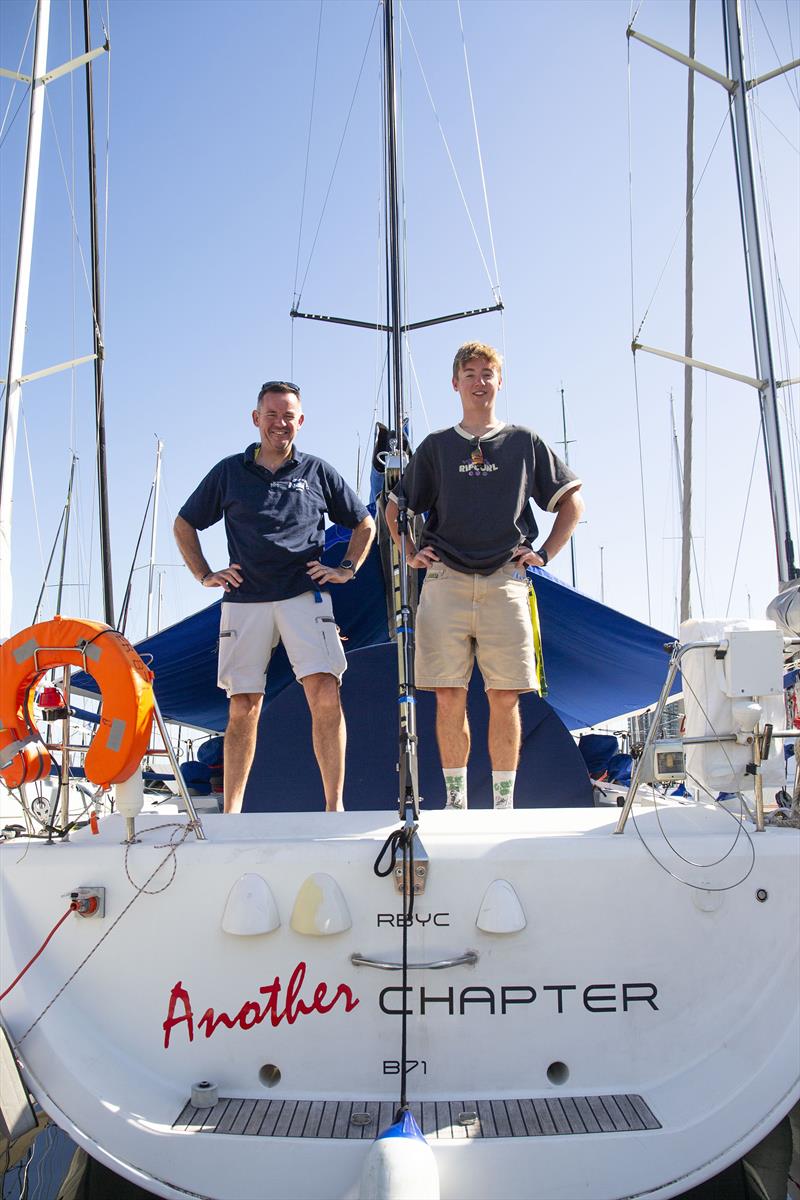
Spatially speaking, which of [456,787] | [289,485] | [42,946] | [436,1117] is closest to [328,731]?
[456,787]

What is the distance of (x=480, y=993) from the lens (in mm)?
2328

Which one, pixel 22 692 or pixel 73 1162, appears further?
pixel 22 692

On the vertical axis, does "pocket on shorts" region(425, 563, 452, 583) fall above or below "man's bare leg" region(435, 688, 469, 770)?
above

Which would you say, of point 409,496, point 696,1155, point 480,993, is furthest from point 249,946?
point 409,496

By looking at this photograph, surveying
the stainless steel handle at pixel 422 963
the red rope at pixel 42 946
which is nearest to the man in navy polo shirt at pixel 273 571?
the red rope at pixel 42 946

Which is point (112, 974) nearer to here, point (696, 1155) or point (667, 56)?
point (696, 1155)

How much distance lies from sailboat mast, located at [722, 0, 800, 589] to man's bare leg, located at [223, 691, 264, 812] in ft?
15.7

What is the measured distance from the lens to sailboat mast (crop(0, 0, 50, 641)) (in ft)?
26.2

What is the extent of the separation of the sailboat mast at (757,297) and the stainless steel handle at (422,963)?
546 cm

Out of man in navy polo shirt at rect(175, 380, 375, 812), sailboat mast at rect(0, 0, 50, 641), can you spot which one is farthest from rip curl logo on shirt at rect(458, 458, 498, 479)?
sailboat mast at rect(0, 0, 50, 641)

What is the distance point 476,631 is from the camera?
143 inches

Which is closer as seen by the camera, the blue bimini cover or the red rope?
the red rope

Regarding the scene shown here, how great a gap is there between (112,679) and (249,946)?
0.84 m

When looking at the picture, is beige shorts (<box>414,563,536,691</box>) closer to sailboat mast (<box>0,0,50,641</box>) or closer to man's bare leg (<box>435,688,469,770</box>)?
man's bare leg (<box>435,688,469,770</box>)
